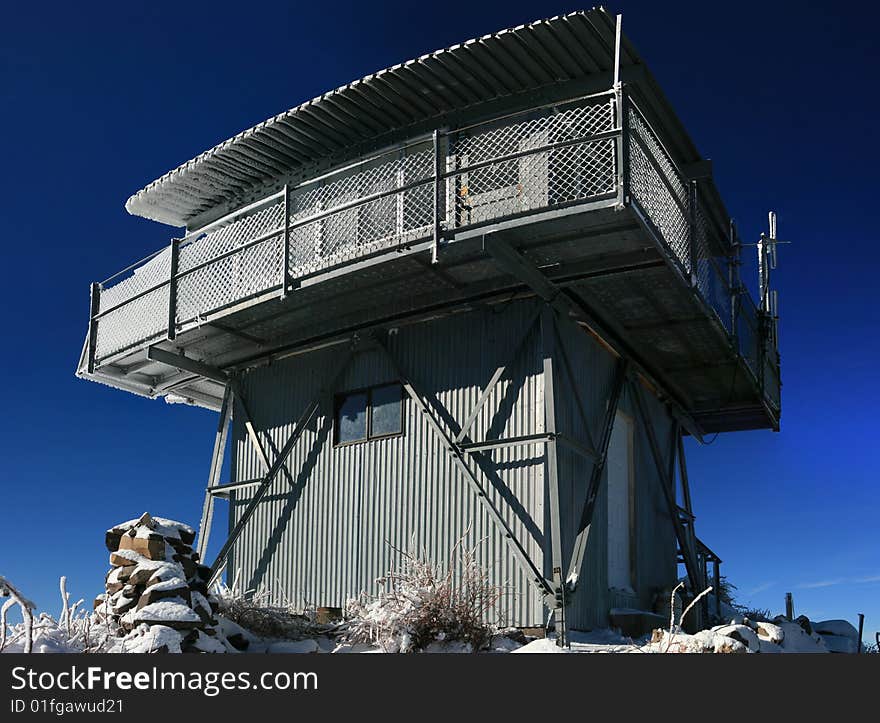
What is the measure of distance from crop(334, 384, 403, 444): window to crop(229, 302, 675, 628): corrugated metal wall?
0.57 feet

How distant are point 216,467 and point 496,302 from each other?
7.46 m

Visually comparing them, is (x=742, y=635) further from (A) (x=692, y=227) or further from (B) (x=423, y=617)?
(A) (x=692, y=227)

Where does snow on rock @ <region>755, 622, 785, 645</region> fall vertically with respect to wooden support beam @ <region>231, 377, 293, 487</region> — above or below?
below

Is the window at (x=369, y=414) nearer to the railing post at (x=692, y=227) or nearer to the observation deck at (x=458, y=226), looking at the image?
the observation deck at (x=458, y=226)

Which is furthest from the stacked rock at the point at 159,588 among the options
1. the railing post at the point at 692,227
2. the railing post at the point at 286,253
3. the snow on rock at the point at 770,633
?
the railing post at the point at 692,227

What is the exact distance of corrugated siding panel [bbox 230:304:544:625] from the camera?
52.7 feet

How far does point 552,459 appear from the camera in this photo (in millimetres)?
15539

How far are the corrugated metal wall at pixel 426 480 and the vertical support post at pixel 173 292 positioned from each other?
7.79 ft

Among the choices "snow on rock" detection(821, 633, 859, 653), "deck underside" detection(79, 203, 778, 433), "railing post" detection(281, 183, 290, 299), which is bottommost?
"snow on rock" detection(821, 633, 859, 653)

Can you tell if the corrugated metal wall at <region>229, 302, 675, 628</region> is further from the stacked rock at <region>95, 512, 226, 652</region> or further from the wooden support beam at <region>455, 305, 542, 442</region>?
the stacked rock at <region>95, 512, 226, 652</region>

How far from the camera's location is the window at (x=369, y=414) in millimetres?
18000

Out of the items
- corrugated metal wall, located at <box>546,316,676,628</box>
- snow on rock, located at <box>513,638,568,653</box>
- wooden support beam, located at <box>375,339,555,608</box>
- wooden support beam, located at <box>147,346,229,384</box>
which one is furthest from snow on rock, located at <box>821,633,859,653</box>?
wooden support beam, located at <box>147,346,229,384</box>

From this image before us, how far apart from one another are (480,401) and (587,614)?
378 centimetres

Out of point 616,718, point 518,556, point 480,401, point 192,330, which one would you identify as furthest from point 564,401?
point 616,718
